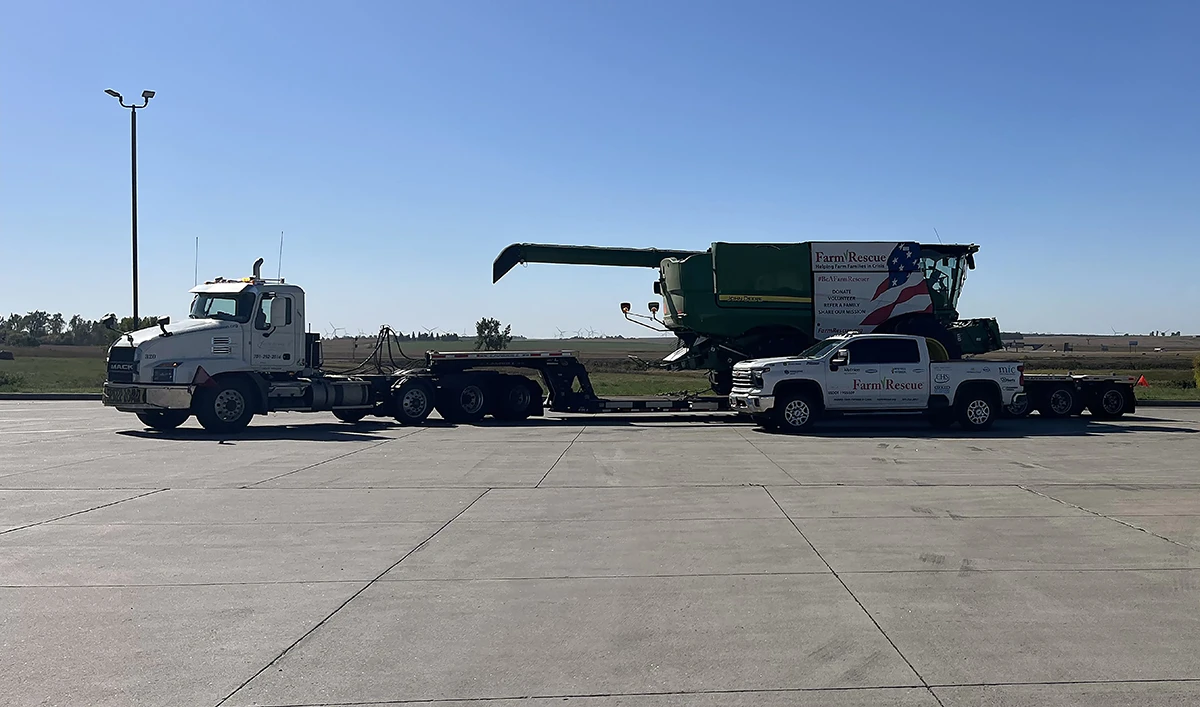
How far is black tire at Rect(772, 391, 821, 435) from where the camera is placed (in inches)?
771

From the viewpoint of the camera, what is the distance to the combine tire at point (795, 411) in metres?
19.6

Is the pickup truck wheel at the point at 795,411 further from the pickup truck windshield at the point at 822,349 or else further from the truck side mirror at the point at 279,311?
the truck side mirror at the point at 279,311

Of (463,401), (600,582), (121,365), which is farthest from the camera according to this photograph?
(463,401)

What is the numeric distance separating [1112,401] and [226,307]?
19.6 m

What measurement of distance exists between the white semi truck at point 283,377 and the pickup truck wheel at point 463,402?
22 millimetres

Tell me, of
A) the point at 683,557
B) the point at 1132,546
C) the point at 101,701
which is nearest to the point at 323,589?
the point at 101,701

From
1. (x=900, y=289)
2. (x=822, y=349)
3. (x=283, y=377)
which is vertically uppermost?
(x=900, y=289)

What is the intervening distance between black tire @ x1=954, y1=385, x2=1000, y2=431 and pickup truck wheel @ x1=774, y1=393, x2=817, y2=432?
9.99 feet

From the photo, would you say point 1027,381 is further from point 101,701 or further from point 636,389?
point 101,701

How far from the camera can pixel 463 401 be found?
72.4ft

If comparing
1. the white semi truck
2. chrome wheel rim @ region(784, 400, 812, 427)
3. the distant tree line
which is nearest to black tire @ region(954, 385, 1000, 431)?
chrome wheel rim @ region(784, 400, 812, 427)

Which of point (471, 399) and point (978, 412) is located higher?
point (471, 399)

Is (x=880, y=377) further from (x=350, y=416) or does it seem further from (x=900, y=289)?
(x=350, y=416)

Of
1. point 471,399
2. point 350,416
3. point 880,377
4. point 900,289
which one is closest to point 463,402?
point 471,399
